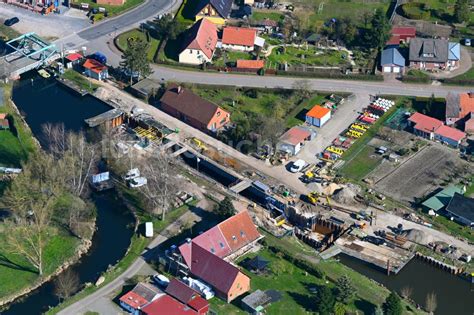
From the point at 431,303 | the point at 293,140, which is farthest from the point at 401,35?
the point at 431,303

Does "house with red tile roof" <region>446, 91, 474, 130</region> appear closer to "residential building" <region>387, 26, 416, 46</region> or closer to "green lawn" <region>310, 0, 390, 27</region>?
"residential building" <region>387, 26, 416, 46</region>

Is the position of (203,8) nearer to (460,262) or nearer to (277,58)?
(277,58)

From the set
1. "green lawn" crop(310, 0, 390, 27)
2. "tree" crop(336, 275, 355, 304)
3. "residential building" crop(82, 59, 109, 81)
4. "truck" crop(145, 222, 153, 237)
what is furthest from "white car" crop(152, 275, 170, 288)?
"green lawn" crop(310, 0, 390, 27)

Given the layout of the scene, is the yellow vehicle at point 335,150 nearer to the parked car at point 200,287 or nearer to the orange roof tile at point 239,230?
the orange roof tile at point 239,230

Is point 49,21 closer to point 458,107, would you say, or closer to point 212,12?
point 212,12

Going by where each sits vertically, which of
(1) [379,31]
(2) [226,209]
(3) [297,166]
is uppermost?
(1) [379,31]

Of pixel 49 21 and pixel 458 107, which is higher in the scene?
pixel 458 107
